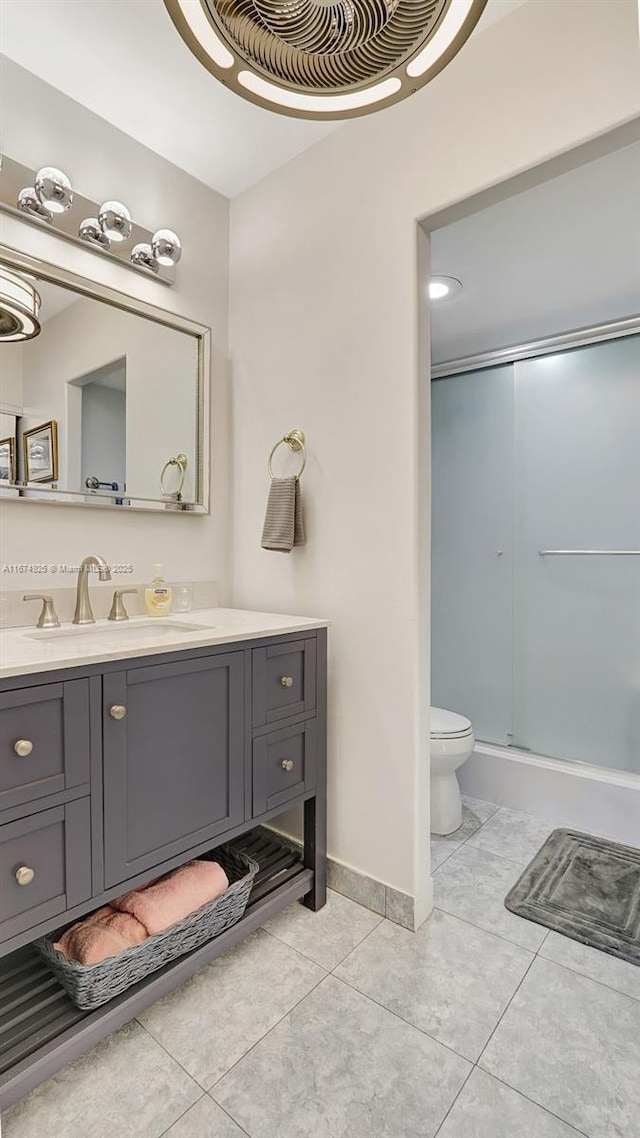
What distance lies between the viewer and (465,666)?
291 cm

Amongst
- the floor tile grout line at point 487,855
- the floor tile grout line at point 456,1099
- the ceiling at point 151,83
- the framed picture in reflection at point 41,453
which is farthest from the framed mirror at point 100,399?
the floor tile grout line at point 456,1099

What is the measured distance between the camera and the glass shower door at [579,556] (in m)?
2.44

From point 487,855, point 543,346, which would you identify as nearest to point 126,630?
point 487,855

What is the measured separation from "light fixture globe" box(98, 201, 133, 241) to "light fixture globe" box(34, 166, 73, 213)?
11 cm

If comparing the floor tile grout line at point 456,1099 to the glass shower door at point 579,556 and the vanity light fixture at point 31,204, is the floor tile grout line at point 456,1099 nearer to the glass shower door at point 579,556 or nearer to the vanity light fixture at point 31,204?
the glass shower door at point 579,556

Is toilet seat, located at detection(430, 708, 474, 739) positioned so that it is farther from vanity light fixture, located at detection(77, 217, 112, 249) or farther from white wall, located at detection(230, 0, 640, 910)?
vanity light fixture, located at detection(77, 217, 112, 249)

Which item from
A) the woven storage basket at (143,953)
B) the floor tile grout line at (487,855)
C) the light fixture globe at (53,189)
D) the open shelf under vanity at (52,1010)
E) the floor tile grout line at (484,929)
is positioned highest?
the light fixture globe at (53,189)

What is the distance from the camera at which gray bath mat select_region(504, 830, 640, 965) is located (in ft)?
5.33

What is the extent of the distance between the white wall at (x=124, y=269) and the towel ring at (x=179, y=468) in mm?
87

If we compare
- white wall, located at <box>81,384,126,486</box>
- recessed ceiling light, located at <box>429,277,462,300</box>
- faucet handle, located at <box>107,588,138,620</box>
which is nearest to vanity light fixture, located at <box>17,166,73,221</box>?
white wall, located at <box>81,384,126,486</box>

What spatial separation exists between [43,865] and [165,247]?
1904mm

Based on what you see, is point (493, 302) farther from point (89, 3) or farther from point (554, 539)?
point (89, 3)

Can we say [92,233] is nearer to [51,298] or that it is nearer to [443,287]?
[51,298]

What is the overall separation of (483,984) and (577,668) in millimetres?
1522
